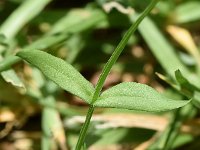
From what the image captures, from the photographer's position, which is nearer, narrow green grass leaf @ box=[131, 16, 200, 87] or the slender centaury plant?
the slender centaury plant

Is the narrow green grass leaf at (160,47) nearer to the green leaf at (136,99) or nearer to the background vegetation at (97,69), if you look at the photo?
the background vegetation at (97,69)

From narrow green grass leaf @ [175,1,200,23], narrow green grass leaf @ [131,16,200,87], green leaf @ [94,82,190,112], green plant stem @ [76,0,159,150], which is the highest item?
narrow green grass leaf @ [175,1,200,23]

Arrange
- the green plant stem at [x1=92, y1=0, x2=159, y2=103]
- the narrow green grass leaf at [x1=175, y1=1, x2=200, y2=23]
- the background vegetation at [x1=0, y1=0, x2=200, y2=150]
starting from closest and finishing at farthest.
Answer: the green plant stem at [x1=92, y1=0, x2=159, y2=103]
the background vegetation at [x1=0, y1=0, x2=200, y2=150]
the narrow green grass leaf at [x1=175, y1=1, x2=200, y2=23]

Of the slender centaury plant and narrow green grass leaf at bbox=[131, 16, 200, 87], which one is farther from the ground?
narrow green grass leaf at bbox=[131, 16, 200, 87]

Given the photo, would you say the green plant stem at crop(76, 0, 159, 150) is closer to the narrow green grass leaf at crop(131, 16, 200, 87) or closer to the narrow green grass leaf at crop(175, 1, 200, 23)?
the narrow green grass leaf at crop(131, 16, 200, 87)

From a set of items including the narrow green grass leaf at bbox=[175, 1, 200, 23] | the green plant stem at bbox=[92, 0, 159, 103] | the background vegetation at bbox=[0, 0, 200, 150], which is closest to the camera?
the green plant stem at bbox=[92, 0, 159, 103]

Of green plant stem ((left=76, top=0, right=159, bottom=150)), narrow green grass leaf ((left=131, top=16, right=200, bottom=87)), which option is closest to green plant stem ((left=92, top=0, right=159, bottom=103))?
green plant stem ((left=76, top=0, right=159, bottom=150))

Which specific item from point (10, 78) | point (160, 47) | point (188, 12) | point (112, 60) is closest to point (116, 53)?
point (112, 60)

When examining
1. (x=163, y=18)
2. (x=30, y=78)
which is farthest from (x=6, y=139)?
(x=163, y=18)
